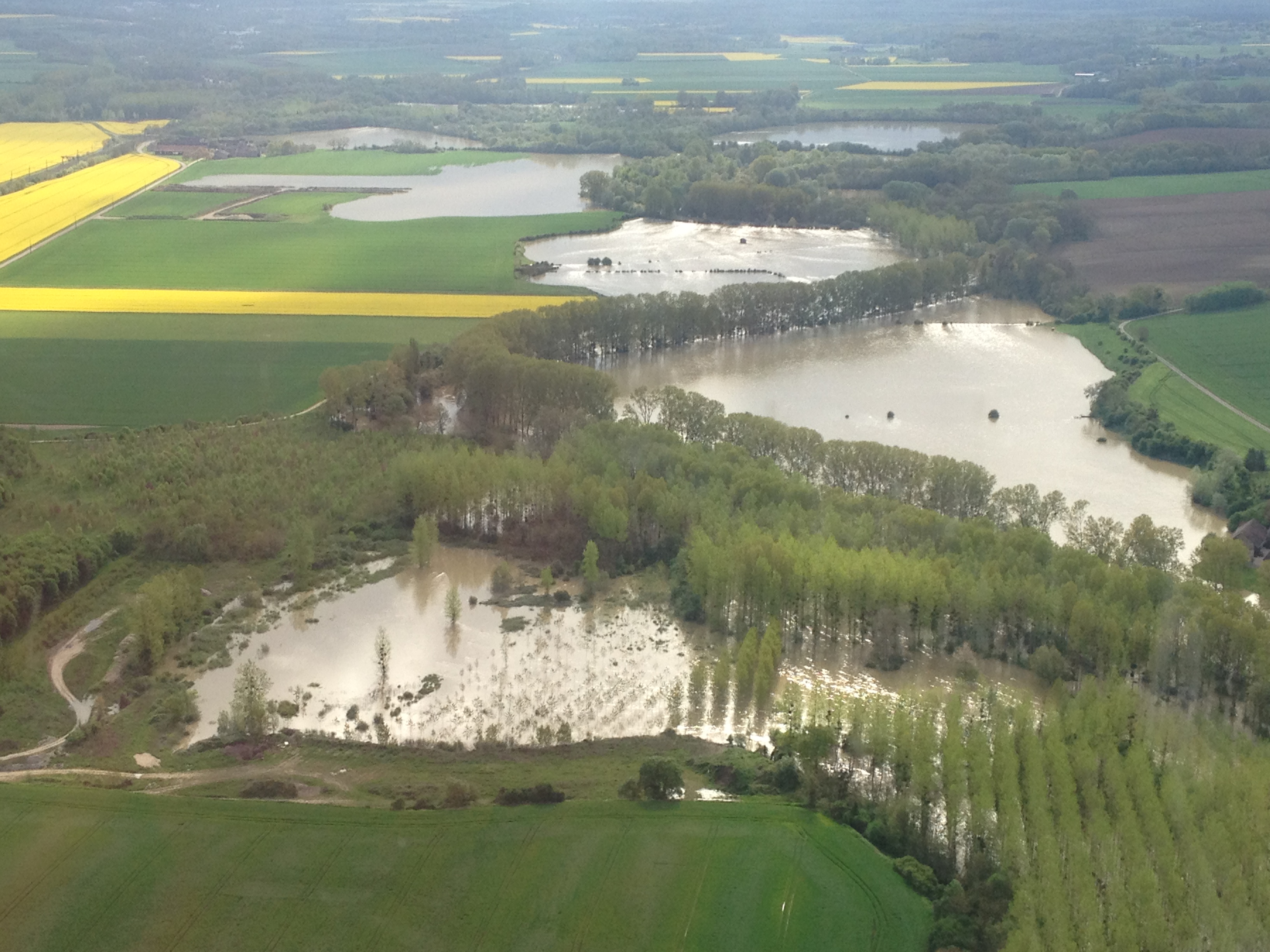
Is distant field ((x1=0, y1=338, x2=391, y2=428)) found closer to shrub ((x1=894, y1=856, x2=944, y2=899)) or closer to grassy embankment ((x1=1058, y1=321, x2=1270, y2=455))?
grassy embankment ((x1=1058, y1=321, x2=1270, y2=455))

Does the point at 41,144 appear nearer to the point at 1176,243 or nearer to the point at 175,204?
the point at 175,204

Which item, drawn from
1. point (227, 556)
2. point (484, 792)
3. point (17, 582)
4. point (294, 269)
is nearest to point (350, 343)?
point (294, 269)

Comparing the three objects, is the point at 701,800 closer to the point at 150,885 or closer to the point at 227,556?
the point at 150,885

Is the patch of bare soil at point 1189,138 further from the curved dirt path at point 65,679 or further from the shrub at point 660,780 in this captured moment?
the curved dirt path at point 65,679

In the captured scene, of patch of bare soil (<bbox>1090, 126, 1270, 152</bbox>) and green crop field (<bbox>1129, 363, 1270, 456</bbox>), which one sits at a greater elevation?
patch of bare soil (<bbox>1090, 126, 1270, 152</bbox>)

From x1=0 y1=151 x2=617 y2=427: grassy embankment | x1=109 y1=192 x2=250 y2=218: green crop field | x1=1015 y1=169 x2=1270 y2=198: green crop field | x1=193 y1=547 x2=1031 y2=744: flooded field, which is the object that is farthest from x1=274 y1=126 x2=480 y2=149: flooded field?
x1=193 y1=547 x2=1031 y2=744: flooded field

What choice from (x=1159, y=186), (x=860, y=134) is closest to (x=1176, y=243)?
(x=1159, y=186)
